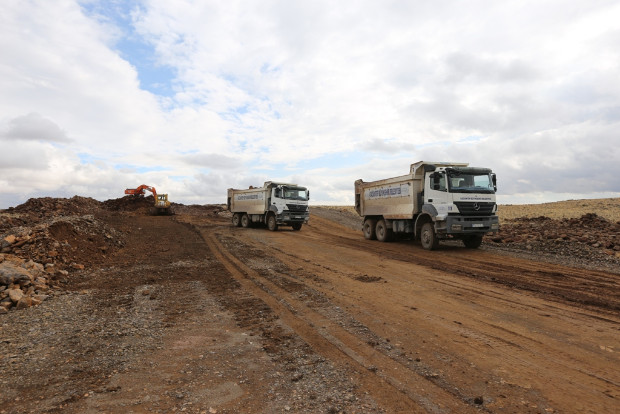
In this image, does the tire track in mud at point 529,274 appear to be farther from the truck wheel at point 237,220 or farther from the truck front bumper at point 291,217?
the truck wheel at point 237,220

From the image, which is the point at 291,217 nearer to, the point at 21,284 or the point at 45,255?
the point at 45,255

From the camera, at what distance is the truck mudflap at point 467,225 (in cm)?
1418

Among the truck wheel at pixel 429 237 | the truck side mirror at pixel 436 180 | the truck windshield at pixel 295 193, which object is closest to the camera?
the truck side mirror at pixel 436 180

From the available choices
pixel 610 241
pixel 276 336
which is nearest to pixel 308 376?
pixel 276 336

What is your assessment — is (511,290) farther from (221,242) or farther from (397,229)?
→ (221,242)

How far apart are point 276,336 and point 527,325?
13.2ft

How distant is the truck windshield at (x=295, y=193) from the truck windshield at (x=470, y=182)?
11601mm

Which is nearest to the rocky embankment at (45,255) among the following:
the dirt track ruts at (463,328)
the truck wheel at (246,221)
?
the dirt track ruts at (463,328)

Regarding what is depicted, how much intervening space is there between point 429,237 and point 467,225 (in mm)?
1624

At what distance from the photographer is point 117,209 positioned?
147ft

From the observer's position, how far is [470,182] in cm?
1459

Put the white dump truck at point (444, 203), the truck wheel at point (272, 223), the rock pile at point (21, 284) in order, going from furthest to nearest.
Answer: the truck wheel at point (272, 223)
the white dump truck at point (444, 203)
the rock pile at point (21, 284)

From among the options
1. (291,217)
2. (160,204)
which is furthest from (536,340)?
(160,204)

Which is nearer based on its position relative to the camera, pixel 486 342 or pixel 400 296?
pixel 486 342
